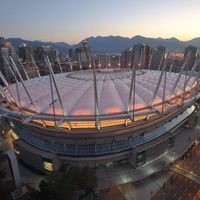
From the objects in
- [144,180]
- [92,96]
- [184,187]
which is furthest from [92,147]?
[184,187]

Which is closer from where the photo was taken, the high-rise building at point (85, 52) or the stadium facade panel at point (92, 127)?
the high-rise building at point (85, 52)

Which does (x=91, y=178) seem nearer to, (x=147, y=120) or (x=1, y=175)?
(x=147, y=120)

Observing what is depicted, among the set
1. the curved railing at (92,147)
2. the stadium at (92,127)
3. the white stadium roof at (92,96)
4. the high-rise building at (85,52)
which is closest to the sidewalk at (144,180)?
the stadium at (92,127)

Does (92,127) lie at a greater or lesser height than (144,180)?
greater

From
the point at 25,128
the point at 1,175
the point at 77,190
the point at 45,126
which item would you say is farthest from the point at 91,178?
the point at 25,128

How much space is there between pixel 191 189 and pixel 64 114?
30572 millimetres

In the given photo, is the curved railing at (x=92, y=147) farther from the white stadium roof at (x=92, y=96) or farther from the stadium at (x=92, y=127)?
the white stadium roof at (x=92, y=96)

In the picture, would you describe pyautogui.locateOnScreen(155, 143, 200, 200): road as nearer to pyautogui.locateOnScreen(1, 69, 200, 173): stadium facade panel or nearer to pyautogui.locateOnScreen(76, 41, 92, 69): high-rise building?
pyautogui.locateOnScreen(1, 69, 200, 173): stadium facade panel

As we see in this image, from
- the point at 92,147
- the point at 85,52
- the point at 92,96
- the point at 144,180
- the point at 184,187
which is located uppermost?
the point at 85,52

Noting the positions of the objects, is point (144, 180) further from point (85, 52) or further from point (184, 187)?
point (85, 52)

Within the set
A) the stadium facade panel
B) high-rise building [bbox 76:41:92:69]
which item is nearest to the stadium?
the stadium facade panel

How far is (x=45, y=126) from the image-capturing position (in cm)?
3434

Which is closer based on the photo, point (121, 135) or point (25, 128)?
point (121, 135)

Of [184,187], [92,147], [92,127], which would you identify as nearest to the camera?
[92,127]
